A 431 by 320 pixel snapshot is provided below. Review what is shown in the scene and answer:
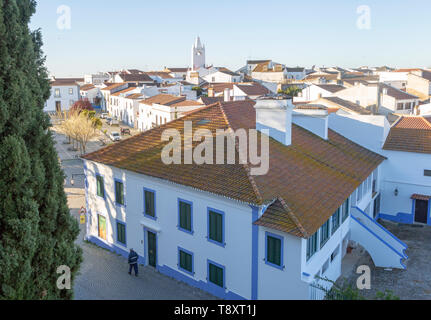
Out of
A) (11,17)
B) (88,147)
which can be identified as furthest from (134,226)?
(88,147)

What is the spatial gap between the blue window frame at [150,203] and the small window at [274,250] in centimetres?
611

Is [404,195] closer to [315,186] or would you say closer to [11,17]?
[315,186]

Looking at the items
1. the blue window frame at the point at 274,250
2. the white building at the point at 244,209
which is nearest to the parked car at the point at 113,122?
the white building at the point at 244,209

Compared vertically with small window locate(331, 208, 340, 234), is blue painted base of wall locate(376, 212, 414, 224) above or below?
below

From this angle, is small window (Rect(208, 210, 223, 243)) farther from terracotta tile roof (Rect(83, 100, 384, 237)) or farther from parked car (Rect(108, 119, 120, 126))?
parked car (Rect(108, 119, 120, 126))

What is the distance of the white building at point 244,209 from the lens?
47.3ft

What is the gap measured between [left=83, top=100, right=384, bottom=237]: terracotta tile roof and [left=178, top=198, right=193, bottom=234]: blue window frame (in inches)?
39.0

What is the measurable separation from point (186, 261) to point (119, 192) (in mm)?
5204

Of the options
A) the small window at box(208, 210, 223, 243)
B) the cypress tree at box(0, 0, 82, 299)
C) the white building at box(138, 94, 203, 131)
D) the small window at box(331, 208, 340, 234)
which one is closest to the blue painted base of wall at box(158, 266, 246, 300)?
the small window at box(208, 210, 223, 243)

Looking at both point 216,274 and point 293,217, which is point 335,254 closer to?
point 293,217

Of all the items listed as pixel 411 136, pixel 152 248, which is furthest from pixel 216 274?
pixel 411 136

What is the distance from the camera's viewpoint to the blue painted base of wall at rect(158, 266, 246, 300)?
15906 mm

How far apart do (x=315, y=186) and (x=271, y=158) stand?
223 cm

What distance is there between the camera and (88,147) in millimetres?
52969
